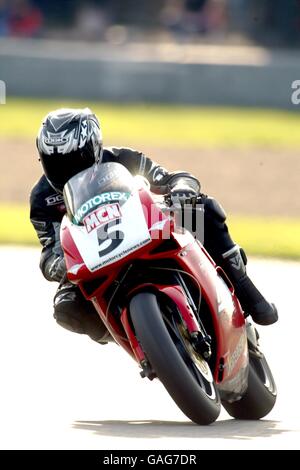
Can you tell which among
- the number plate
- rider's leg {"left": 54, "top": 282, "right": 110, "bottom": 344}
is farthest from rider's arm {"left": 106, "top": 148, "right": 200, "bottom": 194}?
the number plate

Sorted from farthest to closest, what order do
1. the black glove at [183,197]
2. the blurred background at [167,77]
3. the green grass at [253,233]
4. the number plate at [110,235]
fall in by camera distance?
the blurred background at [167,77], the green grass at [253,233], the black glove at [183,197], the number plate at [110,235]

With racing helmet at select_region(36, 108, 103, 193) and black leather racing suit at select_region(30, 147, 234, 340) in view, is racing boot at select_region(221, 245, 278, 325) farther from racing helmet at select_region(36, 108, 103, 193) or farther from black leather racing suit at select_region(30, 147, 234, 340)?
racing helmet at select_region(36, 108, 103, 193)

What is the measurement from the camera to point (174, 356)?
5172 millimetres

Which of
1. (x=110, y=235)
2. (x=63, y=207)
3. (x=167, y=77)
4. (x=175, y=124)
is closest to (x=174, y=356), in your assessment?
(x=110, y=235)

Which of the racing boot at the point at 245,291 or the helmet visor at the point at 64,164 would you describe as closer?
the helmet visor at the point at 64,164

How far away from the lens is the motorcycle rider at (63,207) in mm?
5824

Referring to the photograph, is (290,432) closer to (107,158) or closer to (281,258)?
(107,158)

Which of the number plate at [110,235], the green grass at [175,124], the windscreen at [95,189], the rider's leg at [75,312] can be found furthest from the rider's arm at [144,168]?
the green grass at [175,124]

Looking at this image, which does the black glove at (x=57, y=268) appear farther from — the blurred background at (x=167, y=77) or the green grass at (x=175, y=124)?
the green grass at (x=175, y=124)

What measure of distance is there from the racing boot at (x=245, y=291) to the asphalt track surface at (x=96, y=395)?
496 millimetres

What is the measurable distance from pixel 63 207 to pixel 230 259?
2.78ft

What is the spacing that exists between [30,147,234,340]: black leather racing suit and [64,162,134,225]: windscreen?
384mm

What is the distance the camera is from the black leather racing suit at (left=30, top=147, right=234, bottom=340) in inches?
229
